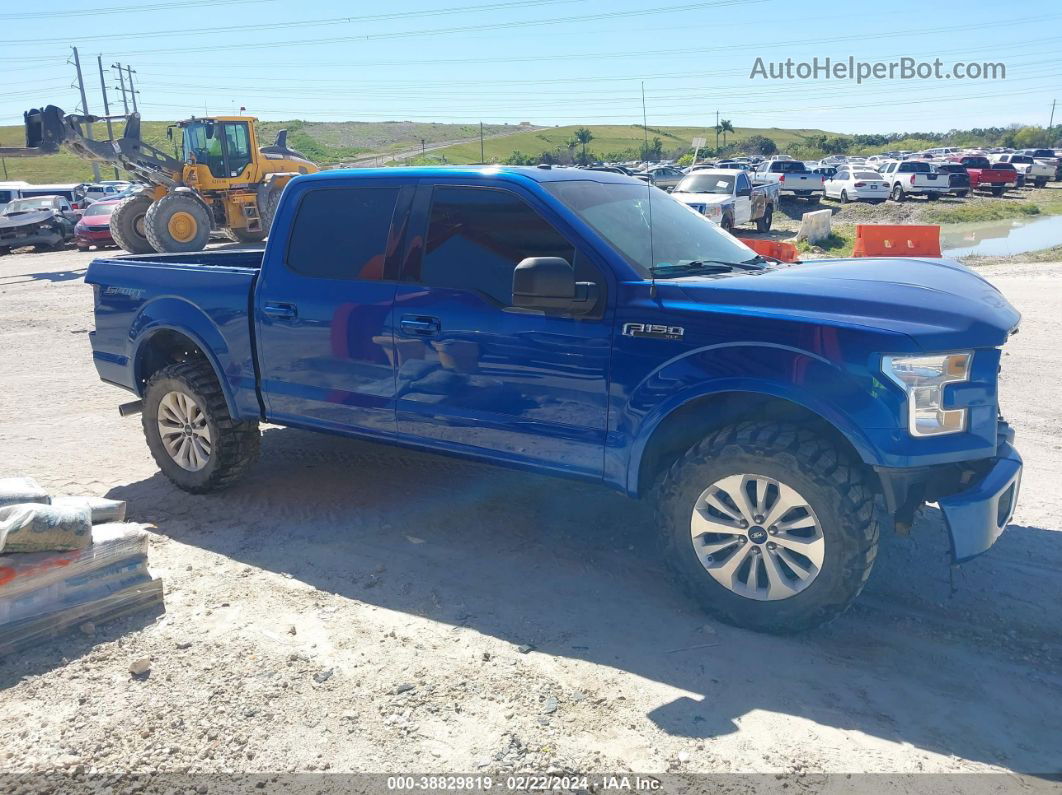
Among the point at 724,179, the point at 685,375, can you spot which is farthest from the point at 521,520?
the point at 724,179

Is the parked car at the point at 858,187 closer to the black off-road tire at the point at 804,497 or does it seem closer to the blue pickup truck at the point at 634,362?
the blue pickup truck at the point at 634,362

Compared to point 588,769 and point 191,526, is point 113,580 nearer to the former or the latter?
point 191,526

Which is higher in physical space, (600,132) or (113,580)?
(600,132)

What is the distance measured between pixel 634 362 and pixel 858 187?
33528mm

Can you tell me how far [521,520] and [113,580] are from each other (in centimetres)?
217

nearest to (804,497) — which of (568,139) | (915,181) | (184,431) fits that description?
(184,431)

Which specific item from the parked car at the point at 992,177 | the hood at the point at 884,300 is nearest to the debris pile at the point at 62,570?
the hood at the point at 884,300

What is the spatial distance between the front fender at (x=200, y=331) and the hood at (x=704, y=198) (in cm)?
1473

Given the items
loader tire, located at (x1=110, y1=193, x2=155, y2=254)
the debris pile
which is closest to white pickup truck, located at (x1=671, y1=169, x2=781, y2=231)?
loader tire, located at (x1=110, y1=193, x2=155, y2=254)

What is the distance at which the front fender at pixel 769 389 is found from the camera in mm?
3484

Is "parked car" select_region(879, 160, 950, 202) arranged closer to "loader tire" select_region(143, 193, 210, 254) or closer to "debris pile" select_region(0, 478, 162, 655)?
"loader tire" select_region(143, 193, 210, 254)

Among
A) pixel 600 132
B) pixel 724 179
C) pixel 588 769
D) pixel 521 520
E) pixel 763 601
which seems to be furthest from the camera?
pixel 600 132

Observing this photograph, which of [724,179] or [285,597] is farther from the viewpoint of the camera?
[724,179]

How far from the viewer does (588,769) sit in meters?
2.97
